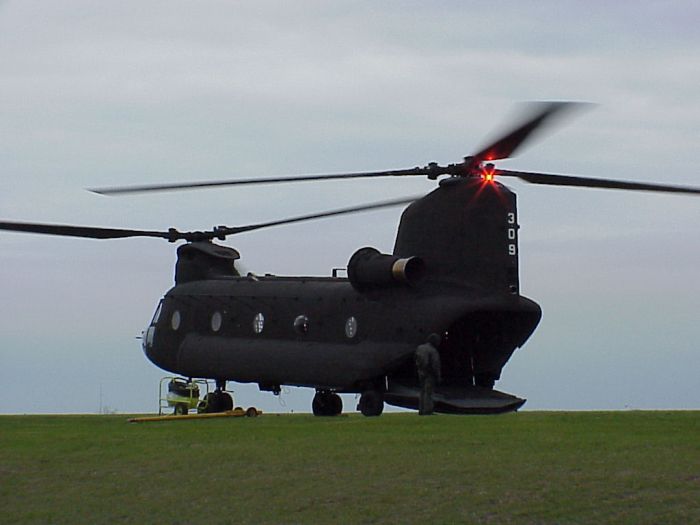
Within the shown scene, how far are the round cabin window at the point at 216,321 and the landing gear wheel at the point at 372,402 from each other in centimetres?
657

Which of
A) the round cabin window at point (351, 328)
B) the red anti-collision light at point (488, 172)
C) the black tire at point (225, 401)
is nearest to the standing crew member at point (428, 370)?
the round cabin window at point (351, 328)

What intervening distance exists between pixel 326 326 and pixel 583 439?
1138 centimetres

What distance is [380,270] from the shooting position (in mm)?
32625

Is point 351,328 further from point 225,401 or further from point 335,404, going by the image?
→ point 225,401

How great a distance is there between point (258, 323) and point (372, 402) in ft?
16.9

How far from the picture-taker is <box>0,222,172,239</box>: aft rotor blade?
3434 cm

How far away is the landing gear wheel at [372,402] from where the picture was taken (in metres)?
33.0

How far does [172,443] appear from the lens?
25953mm

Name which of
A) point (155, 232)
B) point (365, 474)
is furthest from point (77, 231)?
point (365, 474)

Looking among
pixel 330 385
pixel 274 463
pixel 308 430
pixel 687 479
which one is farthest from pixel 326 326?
pixel 687 479

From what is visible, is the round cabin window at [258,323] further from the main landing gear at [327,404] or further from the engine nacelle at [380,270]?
the engine nacelle at [380,270]

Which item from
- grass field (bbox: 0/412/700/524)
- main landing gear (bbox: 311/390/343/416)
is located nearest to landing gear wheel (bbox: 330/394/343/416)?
main landing gear (bbox: 311/390/343/416)

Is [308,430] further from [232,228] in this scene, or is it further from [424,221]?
[232,228]

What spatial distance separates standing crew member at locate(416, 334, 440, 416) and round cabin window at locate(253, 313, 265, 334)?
6638mm
